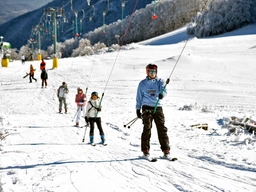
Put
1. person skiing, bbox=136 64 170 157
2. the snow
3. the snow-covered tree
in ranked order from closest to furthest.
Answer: the snow, person skiing, bbox=136 64 170 157, the snow-covered tree

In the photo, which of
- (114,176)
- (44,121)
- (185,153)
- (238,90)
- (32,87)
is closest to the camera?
(114,176)

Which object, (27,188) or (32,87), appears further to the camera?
(32,87)

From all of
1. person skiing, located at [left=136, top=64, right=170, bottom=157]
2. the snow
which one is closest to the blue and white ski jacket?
person skiing, located at [left=136, top=64, right=170, bottom=157]

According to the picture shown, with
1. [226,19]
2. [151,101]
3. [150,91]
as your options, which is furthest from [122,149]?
[226,19]

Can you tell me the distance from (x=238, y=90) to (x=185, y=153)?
14816mm

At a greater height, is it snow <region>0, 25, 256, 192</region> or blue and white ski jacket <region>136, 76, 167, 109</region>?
blue and white ski jacket <region>136, 76, 167, 109</region>

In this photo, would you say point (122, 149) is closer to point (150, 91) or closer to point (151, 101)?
point (151, 101)

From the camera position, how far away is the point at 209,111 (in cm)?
1408

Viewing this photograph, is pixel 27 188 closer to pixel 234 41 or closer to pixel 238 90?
pixel 238 90

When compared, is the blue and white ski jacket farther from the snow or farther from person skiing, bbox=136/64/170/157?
the snow

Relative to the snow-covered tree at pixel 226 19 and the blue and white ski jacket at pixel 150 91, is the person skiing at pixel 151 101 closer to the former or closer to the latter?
the blue and white ski jacket at pixel 150 91

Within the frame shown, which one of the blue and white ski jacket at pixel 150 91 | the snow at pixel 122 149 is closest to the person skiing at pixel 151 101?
the blue and white ski jacket at pixel 150 91

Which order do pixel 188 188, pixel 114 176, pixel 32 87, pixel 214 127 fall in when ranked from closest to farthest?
pixel 188 188
pixel 114 176
pixel 214 127
pixel 32 87

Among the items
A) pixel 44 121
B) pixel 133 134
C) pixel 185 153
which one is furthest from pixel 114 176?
pixel 44 121
